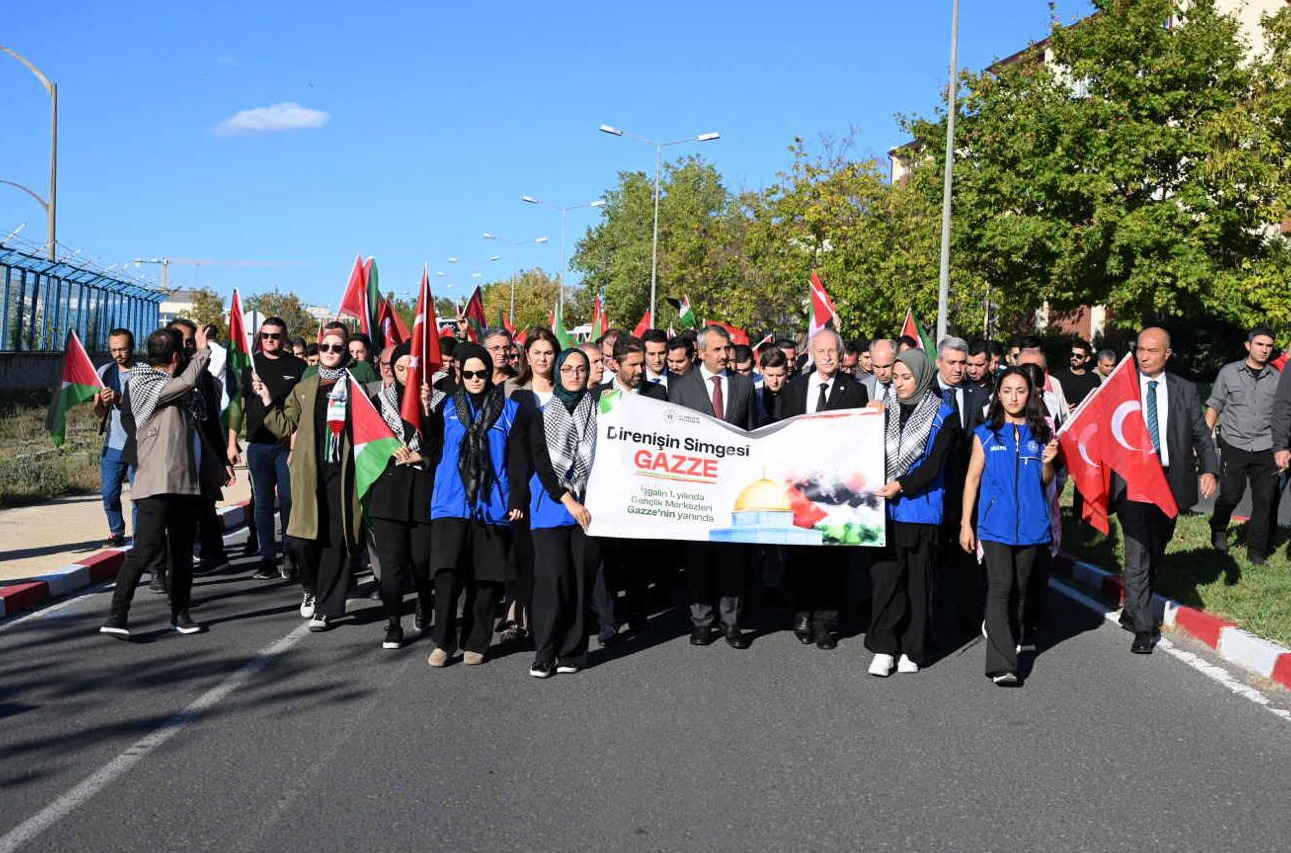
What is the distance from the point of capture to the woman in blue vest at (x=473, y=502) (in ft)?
25.0

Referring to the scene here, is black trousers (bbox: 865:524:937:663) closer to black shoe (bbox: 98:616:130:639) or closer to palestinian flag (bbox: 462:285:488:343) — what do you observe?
black shoe (bbox: 98:616:130:639)

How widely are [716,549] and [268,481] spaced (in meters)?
3.98

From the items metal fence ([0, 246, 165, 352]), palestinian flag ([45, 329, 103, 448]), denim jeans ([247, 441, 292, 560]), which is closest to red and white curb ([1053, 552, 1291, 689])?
denim jeans ([247, 441, 292, 560])

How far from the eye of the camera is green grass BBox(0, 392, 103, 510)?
1639cm

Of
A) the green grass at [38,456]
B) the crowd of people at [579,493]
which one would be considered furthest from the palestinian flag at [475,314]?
the green grass at [38,456]

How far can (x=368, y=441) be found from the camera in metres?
8.26

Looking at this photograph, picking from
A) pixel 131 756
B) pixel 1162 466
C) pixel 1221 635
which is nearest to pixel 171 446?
pixel 131 756

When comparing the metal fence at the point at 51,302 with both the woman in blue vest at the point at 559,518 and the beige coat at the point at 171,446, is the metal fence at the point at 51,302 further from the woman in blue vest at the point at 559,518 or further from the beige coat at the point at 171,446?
the woman in blue vest at the point at 559,518

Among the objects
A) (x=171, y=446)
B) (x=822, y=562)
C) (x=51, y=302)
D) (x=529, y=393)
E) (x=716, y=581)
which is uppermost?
(x=51, y=302)

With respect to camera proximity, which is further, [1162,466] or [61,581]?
[61,581]

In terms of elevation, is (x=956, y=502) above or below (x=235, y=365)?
below

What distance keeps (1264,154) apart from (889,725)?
88.3ft

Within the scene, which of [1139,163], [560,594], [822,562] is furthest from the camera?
[1139,163]

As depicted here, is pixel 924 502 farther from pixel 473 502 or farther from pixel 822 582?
pixel 473 502
